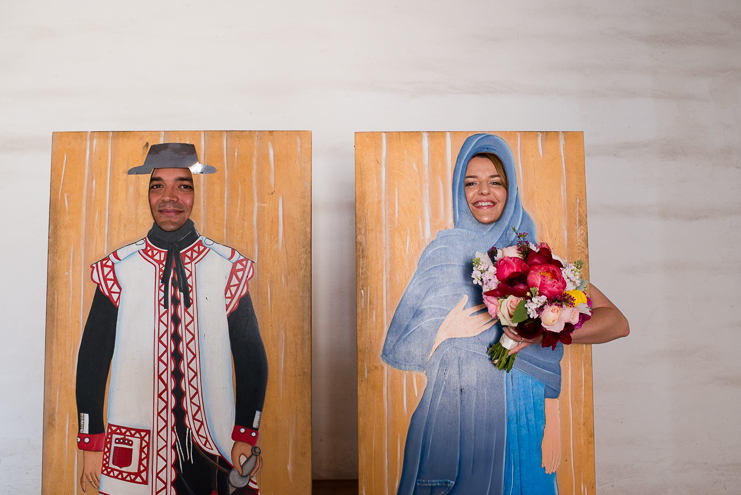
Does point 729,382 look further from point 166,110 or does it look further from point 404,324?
point 166,110

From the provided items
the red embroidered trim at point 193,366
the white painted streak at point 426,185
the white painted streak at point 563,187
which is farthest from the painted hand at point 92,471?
the white painted streak at point 563,187

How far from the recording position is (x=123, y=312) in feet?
6.23

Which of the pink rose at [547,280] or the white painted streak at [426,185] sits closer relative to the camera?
the pink rose at [547,280]

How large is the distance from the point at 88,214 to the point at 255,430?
1161 mm

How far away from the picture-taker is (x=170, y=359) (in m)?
1.87

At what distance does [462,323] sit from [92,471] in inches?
64.5

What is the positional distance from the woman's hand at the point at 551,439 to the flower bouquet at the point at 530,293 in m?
0.25

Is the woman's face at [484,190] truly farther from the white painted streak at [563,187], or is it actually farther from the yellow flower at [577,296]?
the yellow flower at [577,296]

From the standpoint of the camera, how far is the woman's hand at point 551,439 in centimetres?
184

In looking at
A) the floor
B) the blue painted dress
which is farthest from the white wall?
the blue painted dress

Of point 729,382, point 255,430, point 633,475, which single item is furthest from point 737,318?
point 255,430

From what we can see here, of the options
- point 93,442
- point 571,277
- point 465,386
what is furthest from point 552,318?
point 93,442

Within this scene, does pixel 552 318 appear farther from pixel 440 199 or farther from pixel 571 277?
pixel 440 199

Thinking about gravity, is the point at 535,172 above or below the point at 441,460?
above
